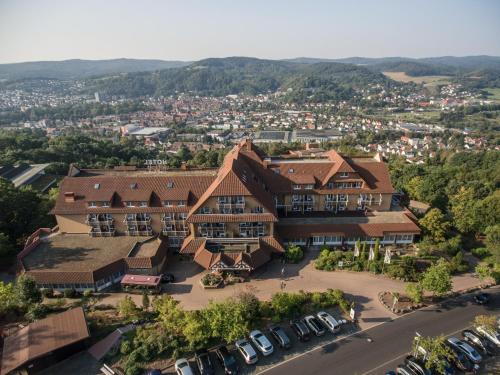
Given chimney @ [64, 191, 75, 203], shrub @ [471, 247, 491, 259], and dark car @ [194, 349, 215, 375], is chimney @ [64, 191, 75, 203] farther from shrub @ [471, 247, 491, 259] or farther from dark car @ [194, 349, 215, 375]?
shrub @ [471, 247, 491, 259]

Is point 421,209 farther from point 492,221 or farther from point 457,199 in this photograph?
point 492,221

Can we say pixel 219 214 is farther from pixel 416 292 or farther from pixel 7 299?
pixel 416 292

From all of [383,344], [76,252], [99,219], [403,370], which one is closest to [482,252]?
[383,344]

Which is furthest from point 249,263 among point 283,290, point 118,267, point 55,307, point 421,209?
point 421,209

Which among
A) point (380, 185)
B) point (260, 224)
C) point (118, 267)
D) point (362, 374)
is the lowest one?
point (362, 374)

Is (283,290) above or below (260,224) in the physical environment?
below

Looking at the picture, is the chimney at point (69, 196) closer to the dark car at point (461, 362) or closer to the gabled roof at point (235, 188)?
the gabled roof at point (235, 188)

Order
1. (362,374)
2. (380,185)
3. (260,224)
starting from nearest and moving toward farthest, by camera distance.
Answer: (362,374) < (260,224) < (380,185)
